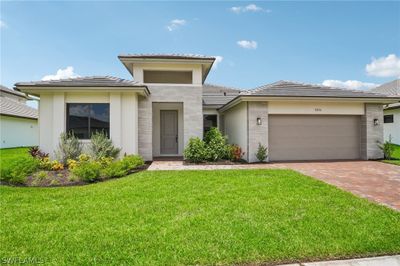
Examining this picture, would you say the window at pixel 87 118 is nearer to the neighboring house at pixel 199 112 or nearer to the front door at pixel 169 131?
the neighboring house at pixel 199 112

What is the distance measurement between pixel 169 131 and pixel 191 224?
11.7 meters

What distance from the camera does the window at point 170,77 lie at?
14.8 metres

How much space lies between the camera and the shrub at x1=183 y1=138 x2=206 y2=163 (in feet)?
40.5

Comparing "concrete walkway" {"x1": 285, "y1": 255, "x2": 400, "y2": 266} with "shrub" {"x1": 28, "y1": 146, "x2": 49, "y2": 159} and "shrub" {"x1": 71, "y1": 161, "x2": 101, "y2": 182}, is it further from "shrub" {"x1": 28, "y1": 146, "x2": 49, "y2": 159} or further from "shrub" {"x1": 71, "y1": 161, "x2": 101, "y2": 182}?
"shrub" {"x1": 28, "y1": 146, "x2": 49, "y2": 159}

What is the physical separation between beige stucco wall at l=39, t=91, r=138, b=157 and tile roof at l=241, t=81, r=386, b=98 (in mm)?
5955

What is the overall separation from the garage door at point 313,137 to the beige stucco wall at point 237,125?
141cm

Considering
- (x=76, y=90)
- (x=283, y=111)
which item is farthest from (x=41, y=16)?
(x=283, y=111)

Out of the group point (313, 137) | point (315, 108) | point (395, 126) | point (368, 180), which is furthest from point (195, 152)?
point (395, 126)

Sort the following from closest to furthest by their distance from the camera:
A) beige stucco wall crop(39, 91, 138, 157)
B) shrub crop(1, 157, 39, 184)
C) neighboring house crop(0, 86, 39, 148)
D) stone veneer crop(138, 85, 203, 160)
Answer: shrub crop(1, 157, 39, 184) < beige stucco wall crop(39, 91, 138, 157) < stone veneer crop(138, 85, 203, 160) < neighboring house crop(0, 86, 39, 148)

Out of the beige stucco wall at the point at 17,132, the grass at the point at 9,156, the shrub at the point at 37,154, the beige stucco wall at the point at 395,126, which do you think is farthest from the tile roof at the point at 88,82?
the beige stucco wall at the point at 395,126

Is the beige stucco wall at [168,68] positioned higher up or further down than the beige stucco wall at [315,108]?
higher up

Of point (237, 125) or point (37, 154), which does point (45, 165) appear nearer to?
point (37, 154)

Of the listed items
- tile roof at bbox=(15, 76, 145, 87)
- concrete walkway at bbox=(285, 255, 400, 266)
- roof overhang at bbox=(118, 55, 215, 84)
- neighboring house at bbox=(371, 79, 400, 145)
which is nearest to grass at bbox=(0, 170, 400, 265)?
concrete walkway at bbox=(285, 255, 400, 266)

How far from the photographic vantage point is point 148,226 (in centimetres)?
450
